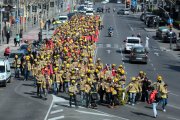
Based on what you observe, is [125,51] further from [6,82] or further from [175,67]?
[6,82]

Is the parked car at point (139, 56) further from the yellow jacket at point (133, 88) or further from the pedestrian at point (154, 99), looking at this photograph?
the pedestrian at point (154, 99)

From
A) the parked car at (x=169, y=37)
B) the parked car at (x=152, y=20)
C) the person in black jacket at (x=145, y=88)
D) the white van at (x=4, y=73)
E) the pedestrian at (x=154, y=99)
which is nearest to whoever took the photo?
the pedestrian at (x=154, y=99)

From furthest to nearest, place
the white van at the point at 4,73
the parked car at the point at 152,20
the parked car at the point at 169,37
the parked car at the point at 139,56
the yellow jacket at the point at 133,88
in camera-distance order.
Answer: the parked car at the point at 152,20 → the parked car at the point at 169,37 → the parked car at the point at 139,56 → the white van at the point at 4,73 → the yellow jacket at the point at 133,88

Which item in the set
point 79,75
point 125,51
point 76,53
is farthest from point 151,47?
point 79,75

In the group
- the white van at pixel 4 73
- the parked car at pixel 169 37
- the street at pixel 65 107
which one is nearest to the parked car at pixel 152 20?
the parked car at pixel 169 37

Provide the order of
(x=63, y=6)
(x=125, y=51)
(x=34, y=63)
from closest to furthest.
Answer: (x=34, y=63), (x=125, y=51), (x=63, y=6)

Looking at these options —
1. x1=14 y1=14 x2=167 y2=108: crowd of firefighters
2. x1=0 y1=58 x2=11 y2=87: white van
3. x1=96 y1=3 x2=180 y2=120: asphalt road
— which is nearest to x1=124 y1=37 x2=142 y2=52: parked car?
x1=96 y1=3 x2=180 y2=120: asphalt road

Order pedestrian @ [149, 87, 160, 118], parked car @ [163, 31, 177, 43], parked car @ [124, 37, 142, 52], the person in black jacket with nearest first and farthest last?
pedestrian @ [149, 87, 160, 118] < the person in black jacket < parked car @ [124, 37, 142, 52] < parked car @ [163, 31, 177, 43]

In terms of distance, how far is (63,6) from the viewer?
15012 cm

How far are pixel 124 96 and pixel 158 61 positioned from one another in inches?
992

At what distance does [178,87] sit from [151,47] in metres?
32.9

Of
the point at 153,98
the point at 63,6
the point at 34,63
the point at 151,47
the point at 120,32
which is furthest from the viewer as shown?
the point at 63,6

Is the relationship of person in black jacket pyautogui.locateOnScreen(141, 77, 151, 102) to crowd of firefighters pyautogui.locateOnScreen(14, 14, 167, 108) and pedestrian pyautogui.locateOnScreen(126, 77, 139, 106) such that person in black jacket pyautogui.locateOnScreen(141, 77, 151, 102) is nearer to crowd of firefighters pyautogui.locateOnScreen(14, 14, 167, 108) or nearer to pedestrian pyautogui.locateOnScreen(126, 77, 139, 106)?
crowd of firefighters pyautogui.locateOnScreen(14, 14, 167, 108)

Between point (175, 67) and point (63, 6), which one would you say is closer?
point (175, 67)
